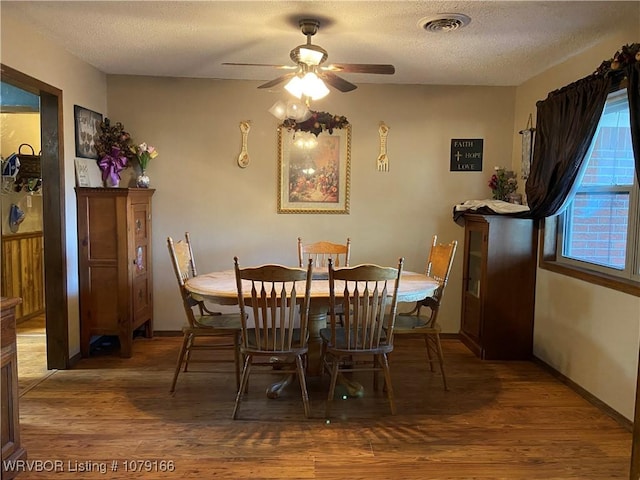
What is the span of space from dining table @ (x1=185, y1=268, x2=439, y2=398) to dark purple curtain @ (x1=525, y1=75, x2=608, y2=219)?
3.42 feet

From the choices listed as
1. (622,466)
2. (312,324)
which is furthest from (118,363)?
(622,466)

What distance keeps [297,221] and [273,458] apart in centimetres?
242

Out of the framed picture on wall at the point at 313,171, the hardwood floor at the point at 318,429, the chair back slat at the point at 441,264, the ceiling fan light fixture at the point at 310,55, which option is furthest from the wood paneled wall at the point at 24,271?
the chair back slat at the point at 441,264

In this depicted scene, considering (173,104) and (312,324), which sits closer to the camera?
(312,324)

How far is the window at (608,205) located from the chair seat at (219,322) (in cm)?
252

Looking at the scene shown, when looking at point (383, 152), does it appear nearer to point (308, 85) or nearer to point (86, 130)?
point (308, 85)

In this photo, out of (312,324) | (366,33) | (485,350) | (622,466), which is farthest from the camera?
(485,350)

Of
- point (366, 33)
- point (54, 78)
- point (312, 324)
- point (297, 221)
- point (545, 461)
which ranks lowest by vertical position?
point (545, 461)

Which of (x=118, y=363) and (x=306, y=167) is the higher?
(x=306, y=167)

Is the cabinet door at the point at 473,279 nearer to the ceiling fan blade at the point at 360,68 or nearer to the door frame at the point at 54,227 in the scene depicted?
the ceiling fan blade at the point at 360,68

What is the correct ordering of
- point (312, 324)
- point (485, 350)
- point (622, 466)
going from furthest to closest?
point (485, 350)
point (312, 324)
point (622, 466)

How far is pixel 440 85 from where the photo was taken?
441cm

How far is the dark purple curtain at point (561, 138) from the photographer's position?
3.03 m

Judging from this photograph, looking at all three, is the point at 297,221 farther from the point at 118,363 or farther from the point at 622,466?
the point at 622,466
